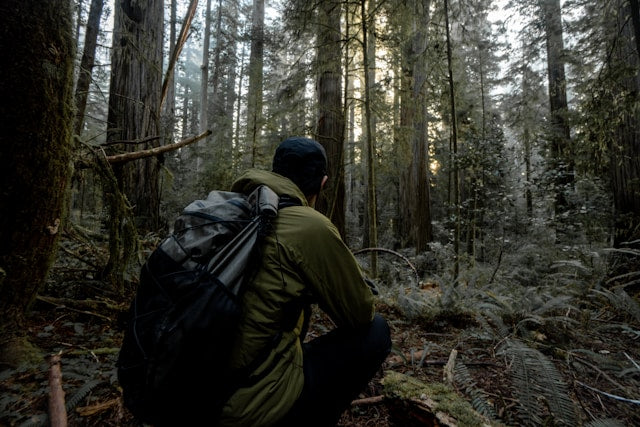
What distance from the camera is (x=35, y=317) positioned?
301cm

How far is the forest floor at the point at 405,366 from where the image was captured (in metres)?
1.89

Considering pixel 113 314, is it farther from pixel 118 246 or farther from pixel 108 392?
pixel 108 392

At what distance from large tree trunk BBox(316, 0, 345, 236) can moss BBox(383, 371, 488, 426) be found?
3.94 m

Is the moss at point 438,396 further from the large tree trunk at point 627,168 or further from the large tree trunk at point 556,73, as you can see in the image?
the large tree trunk at point 556,73

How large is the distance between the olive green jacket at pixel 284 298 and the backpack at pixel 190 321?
0.07 metres

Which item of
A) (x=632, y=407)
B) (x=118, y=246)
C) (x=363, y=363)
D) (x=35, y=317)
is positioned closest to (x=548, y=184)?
(x=632, y=407)

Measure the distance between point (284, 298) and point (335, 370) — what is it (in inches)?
22.9

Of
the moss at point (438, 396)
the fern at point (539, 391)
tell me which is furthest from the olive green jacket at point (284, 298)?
the fern at point (539, 391)

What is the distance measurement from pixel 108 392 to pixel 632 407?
3435mm

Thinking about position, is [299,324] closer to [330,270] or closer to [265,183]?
[330,270]

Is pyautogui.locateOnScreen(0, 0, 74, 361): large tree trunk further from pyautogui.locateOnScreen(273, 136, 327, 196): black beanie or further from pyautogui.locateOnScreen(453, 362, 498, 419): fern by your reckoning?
pyautogui.locateOnScreen(453, 362, 498, 419): fern

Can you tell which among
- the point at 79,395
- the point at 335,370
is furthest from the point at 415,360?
the point at 79,395

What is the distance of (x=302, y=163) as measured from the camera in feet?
6.32

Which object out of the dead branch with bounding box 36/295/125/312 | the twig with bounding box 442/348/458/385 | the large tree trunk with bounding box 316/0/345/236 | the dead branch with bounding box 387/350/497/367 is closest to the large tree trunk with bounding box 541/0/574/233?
the large tree trunk with bounding box 316/0/345/236
